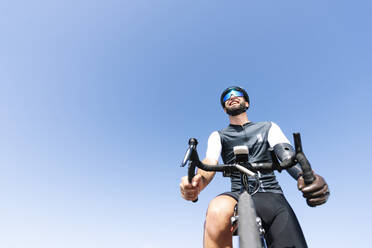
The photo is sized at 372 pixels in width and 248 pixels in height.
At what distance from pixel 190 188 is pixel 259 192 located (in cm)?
90

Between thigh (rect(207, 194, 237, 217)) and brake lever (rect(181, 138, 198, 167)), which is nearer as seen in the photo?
brake lever (rect(181, 138, 198, 167))

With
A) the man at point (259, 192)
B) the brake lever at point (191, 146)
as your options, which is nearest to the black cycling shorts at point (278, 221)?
the man at point (259, 192)

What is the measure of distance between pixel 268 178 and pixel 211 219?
880 millimetres

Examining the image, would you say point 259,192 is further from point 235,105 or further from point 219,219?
point 235,105

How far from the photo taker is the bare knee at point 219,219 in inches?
80.6

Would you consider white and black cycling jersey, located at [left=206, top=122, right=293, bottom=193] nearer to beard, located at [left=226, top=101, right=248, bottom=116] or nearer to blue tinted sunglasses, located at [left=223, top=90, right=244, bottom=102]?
beard, located at [left=226, top=101, right=248, bottom=116]

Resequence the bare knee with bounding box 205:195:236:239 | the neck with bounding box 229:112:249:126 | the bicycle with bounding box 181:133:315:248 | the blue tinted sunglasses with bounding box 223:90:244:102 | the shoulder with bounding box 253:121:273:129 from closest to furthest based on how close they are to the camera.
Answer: the bicycle with bounding box 181:133:315:248 < the bare knee with bounding box 205:195:236:239 < the shoulder with bounding box 253:121:273:129 < the neck with bounding box 229:112:249:126 < the blue tinted sunglasses with bounding box 223:90:244:102

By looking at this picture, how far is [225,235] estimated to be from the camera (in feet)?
6.75

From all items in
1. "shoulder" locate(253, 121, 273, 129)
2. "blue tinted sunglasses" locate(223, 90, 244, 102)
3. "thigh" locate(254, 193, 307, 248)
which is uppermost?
"blue tinted sunglasses" locate(223, 90, 244, 102)

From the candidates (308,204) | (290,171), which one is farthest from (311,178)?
(290,171)

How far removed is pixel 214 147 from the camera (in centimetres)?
283

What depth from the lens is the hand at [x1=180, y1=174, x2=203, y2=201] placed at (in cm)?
190

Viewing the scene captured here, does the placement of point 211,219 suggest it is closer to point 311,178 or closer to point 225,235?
A: point 225,235

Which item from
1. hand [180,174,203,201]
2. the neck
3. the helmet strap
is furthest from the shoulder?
hand [180,174,203,201]
